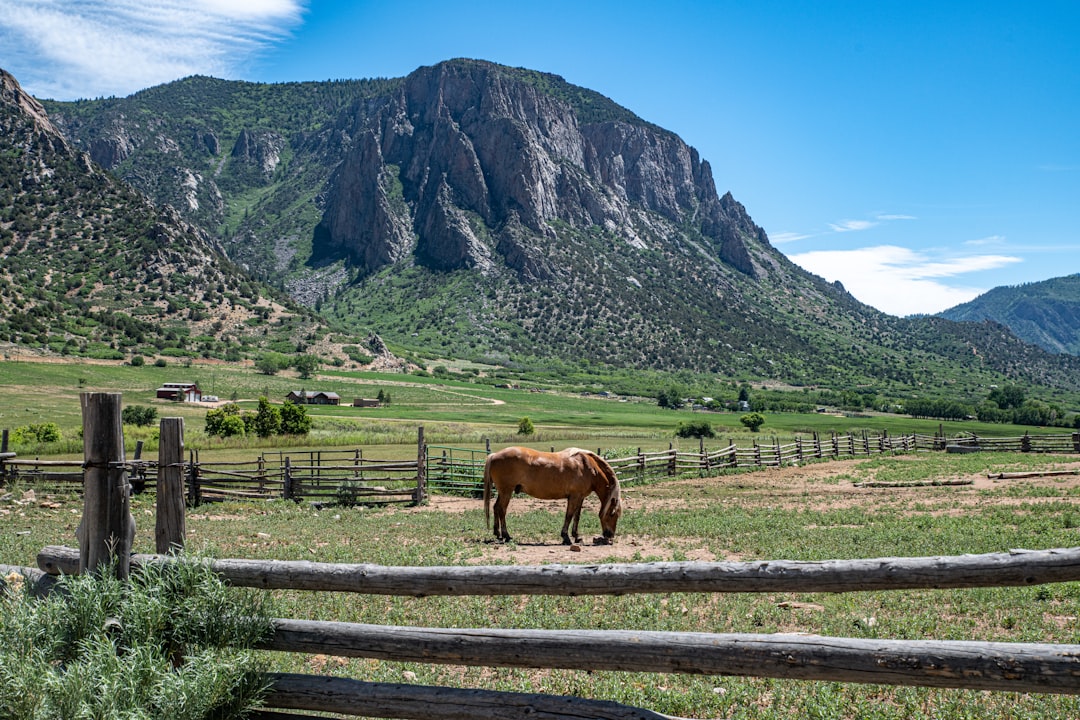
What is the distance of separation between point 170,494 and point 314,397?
258ft

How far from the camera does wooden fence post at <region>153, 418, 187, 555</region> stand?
538 centimetres

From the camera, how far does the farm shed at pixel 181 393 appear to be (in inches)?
2579

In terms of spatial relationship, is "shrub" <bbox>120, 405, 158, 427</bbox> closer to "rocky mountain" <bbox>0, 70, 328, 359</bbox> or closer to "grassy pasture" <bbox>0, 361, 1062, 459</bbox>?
"grassy pasture" <bbox>0, 361, 1062, 459</bbox>

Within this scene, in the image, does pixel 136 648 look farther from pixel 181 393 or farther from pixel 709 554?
pixel 181 393

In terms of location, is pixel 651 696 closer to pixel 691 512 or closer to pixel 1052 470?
pixel 691 512

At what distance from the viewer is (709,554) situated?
1151cm

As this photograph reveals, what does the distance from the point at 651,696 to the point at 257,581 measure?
123 inches

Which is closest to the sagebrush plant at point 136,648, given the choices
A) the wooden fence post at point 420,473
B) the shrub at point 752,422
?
the wooden fence post at point 420,473

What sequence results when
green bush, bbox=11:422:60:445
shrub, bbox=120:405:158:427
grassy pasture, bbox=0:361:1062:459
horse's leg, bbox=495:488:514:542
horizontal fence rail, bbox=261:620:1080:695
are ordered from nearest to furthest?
horizontal fence rail, bbox=261:620:1080:695
horse's leg, bbox=495:488:514:542
green bush, bbox=11:422:60:445
grassy pasture, bbox=0:361:1062:459
shrub, bbox=120:405:158:427

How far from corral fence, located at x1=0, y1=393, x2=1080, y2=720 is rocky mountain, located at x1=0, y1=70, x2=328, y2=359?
312 feet

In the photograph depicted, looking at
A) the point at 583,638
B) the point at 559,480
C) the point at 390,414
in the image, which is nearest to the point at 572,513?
the point at 559,480

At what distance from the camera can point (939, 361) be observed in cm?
18475

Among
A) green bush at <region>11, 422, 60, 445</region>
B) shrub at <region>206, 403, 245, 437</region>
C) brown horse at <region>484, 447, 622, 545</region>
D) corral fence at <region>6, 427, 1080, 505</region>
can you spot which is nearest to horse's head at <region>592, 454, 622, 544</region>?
brown horse at <region>484, 447, 622, 545</region>

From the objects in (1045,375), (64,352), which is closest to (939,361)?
(1045,375)
